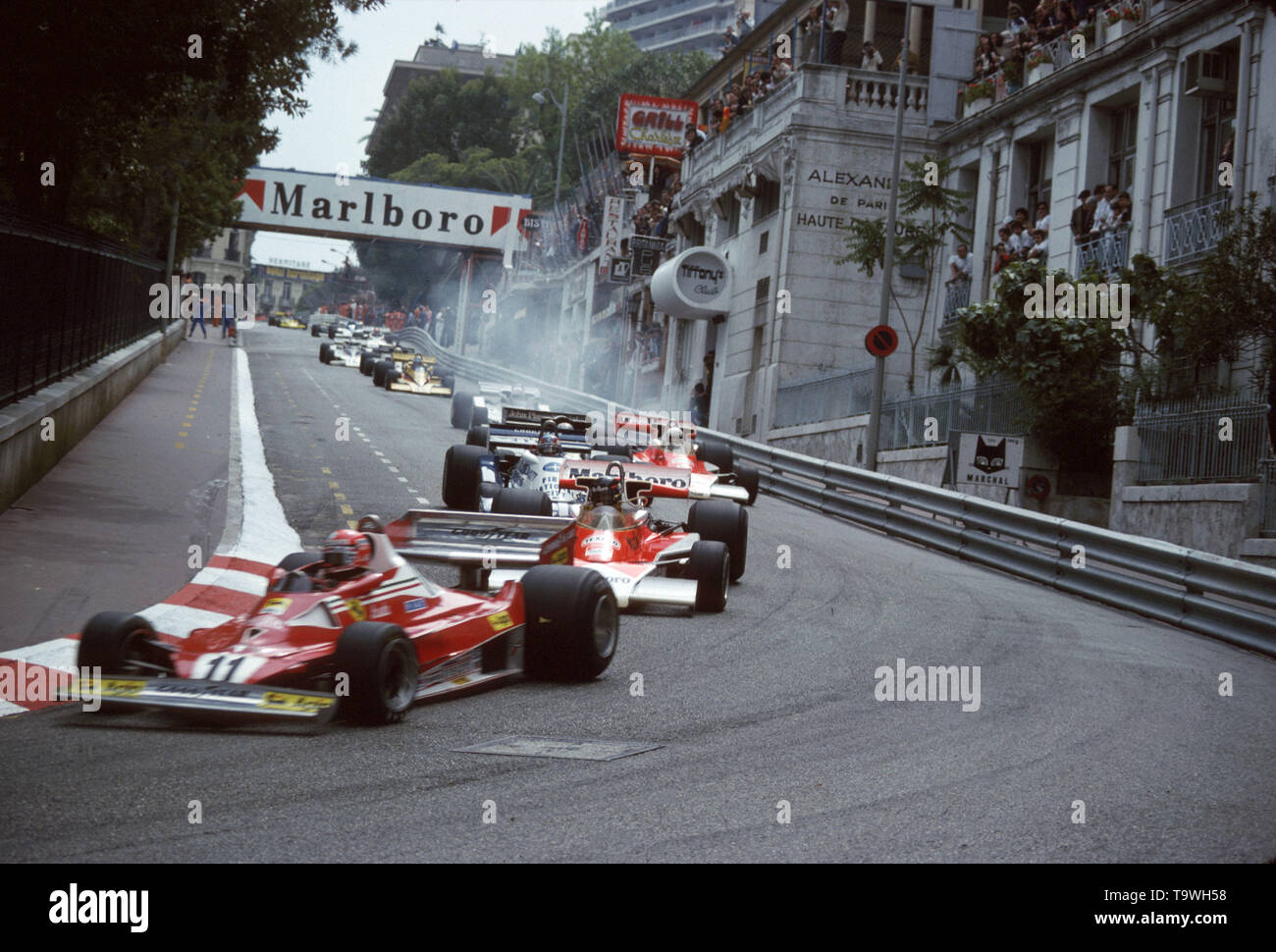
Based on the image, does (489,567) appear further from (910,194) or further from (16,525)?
(910,194)

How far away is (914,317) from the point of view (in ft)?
117

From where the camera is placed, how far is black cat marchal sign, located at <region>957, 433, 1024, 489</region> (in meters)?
19.1

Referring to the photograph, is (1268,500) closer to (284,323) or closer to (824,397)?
(824,397)

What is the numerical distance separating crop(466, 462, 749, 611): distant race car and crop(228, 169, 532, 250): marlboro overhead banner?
1940 inches

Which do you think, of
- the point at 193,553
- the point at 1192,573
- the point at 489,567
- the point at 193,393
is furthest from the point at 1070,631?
the point at 193,393

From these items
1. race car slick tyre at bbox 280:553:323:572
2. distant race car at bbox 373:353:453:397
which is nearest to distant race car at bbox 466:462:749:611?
race car slick tyre at bbox 280:553:323:572

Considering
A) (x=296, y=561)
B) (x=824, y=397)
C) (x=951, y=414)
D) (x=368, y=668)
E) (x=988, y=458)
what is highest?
(x=824, y=397)

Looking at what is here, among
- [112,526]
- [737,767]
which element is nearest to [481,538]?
[737,767]

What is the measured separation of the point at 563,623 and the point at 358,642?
1754 millimetres

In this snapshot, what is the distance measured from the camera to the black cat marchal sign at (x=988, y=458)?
19.1 m

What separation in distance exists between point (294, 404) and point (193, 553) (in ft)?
64.1

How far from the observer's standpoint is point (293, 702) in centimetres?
632

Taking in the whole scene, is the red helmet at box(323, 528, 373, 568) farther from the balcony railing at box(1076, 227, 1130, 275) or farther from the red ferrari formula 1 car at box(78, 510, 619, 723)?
the balcony railing at box(1076, 227, 1130, 275)

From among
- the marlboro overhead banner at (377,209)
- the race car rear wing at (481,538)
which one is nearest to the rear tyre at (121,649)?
the race car rear wing at (481,538)
